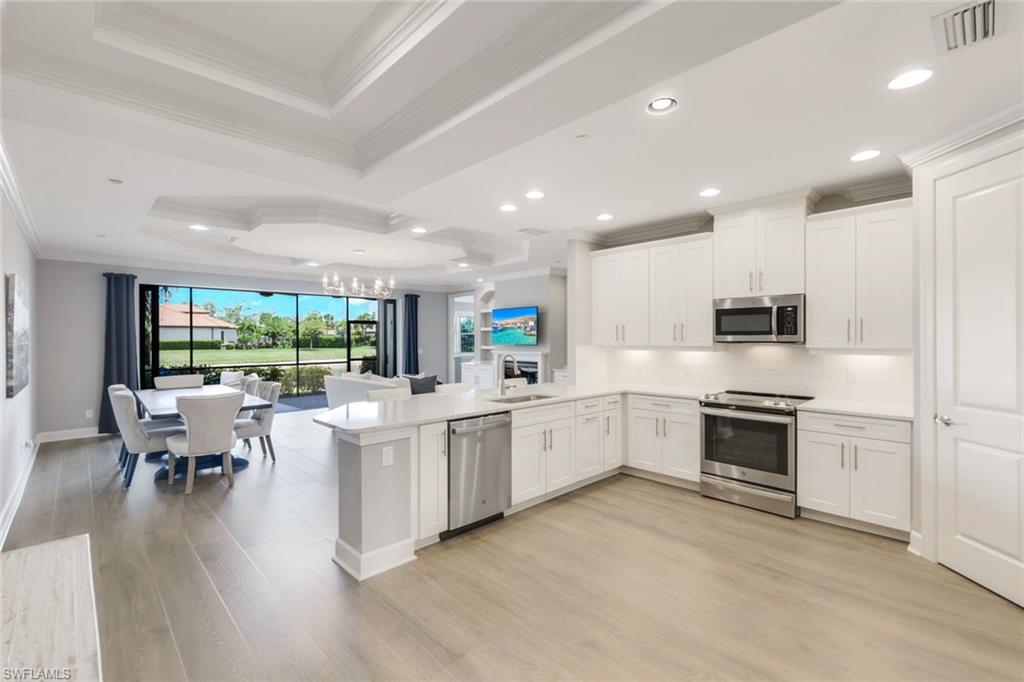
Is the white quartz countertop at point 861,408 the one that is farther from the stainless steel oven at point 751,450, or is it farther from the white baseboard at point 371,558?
the white baseboard at point 371,558

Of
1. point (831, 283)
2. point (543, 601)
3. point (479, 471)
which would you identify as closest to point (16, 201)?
point (479, 471)

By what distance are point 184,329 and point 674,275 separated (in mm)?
8474

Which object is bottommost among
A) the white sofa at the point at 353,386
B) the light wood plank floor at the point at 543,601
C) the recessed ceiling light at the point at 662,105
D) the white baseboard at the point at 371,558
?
the light wood plank floor at the point at 543,601

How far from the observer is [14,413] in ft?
13.7

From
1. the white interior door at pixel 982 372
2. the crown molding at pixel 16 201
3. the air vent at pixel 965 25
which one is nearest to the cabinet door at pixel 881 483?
the white interior door at pixel 982 372

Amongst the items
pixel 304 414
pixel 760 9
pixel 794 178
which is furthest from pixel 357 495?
pixel 304 414

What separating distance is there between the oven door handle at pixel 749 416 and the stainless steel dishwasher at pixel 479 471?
72.3 inches

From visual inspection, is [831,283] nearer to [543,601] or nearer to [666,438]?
[666,438]

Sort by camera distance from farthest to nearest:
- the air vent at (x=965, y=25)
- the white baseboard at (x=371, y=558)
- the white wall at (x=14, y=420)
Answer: the white wall at (x=14, y=420)
the white baseboard at (x=371, y=558)
the air vent at (x=965, y=25)

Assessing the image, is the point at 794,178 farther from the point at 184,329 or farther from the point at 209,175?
the point at 184,329

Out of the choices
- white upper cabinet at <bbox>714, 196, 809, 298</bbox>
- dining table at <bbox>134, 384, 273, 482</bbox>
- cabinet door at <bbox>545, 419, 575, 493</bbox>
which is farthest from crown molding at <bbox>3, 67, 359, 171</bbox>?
white upper cabinet at <bbox>714, 196, 809, 298</bbox>

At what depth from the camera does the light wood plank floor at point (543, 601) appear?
6.88 feet

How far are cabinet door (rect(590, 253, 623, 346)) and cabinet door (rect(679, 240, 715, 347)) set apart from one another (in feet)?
Result: 2.33

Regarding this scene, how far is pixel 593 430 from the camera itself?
4539mm
